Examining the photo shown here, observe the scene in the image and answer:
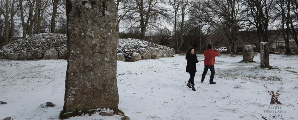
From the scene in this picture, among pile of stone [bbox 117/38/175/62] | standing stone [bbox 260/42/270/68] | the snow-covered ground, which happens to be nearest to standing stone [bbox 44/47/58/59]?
pile of stone [bbox 117/38/175/62]

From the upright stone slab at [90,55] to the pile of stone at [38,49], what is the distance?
11.4 metres

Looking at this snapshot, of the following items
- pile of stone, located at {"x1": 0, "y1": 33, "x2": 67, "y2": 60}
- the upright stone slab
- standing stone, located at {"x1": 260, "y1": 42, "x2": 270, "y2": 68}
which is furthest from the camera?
pile of stone, located at {"x1": 0, "y1": 33, "x2": 67, "y2": 60}

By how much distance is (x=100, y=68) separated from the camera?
3.46m

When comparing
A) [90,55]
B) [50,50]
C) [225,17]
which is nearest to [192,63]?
[90,55]

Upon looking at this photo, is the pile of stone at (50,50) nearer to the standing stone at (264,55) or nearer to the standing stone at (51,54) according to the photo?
the standing stone at (51,54)

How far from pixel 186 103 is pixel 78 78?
9.15ft

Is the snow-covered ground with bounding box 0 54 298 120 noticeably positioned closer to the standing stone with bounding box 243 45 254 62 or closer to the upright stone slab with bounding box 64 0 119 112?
the upright stone slab with bounding box 64 0 119 112

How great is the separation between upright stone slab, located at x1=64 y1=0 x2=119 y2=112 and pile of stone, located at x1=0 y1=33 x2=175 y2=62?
9.39 metres

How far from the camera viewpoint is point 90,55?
3406mm

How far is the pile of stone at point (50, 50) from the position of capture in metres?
13.6

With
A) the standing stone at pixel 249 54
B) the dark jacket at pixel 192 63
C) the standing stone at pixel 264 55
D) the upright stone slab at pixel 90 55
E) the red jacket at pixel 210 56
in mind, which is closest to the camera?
the upright stone slab at pixel 90 55

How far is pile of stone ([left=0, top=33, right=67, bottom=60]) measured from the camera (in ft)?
44.6

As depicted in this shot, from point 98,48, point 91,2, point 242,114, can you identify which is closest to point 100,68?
point 98,48

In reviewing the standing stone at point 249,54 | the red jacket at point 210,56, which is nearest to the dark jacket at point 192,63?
the red jacket at point 210,56
